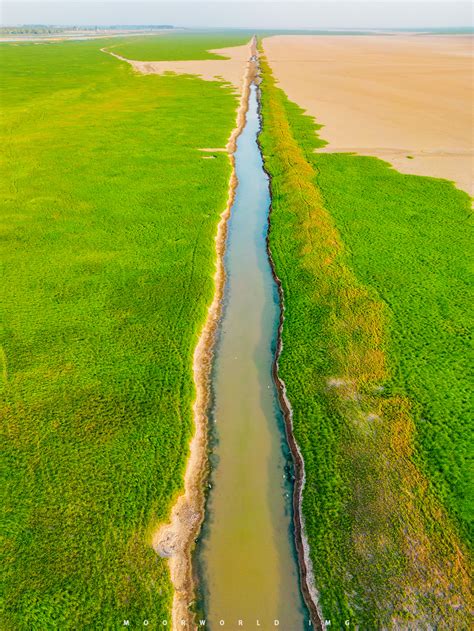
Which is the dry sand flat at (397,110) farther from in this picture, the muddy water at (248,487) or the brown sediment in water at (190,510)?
the brown sediment in water at (190,510)

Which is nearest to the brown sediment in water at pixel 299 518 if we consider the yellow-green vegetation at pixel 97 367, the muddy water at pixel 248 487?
the muddy water at pixel 248 487

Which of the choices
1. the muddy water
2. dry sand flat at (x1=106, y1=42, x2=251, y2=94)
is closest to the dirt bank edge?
the muddy water

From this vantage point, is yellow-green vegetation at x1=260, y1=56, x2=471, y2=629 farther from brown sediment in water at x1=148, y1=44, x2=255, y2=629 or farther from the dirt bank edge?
brown sediment in water at x1=148, y1=44, x2=255, y2=629

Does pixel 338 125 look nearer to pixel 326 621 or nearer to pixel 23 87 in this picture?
pixel 326 621

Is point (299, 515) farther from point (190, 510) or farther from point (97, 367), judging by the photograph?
point (97, 367)

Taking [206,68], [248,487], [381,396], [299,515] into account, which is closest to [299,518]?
[299,515]

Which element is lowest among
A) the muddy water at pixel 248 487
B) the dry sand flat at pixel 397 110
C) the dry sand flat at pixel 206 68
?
the muddy water at pixel 248 487
